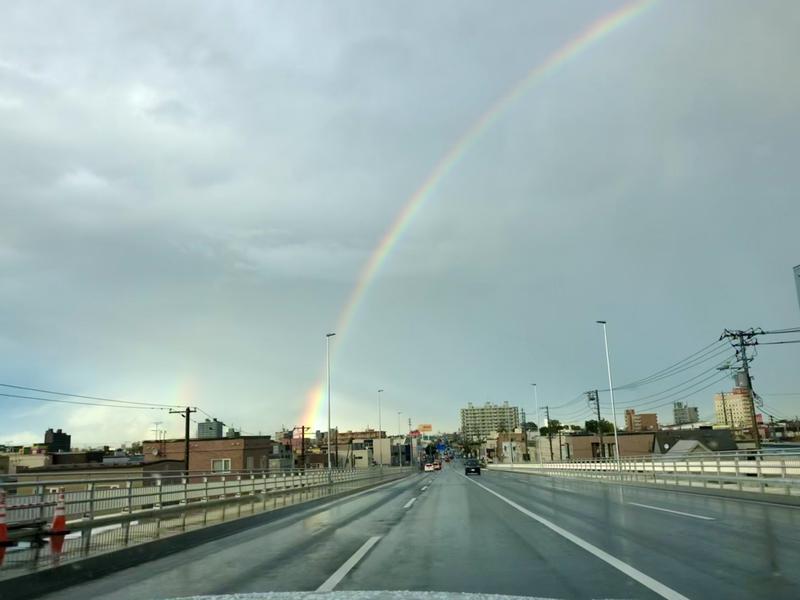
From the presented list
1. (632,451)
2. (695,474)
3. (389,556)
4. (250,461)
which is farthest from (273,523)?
(632,451)

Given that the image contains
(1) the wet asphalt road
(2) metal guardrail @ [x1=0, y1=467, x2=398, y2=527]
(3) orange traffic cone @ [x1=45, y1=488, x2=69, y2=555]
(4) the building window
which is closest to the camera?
(1) the wet asphalt road

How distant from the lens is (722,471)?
2598cm

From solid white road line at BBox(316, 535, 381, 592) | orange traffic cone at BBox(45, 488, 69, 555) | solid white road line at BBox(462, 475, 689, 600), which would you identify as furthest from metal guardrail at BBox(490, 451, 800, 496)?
orange traffic cone at BBox(45, 488, 69, 555)

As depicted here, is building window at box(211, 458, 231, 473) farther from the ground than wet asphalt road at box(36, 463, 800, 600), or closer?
closer

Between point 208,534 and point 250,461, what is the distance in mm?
58877

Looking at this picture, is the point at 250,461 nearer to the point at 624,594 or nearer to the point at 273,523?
the point at 273,523

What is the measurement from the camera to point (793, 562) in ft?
28.6

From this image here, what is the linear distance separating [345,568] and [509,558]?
2.57 metres

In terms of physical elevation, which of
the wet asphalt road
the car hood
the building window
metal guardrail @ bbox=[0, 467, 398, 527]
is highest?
metal guardrail @ bbox=[0, 467, 398, 527]

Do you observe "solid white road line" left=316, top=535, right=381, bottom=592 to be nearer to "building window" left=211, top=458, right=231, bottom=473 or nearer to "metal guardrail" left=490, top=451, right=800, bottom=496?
"metal guardrail" left=490, top=451, right=800, bottom=496

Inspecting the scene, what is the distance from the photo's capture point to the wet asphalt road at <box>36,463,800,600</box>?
763 cm

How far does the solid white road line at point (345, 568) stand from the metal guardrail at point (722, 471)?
15.0 meters

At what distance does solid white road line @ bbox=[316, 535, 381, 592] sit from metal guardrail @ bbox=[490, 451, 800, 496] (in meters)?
15.0

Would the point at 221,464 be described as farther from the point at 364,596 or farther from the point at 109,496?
the point at 364,596
